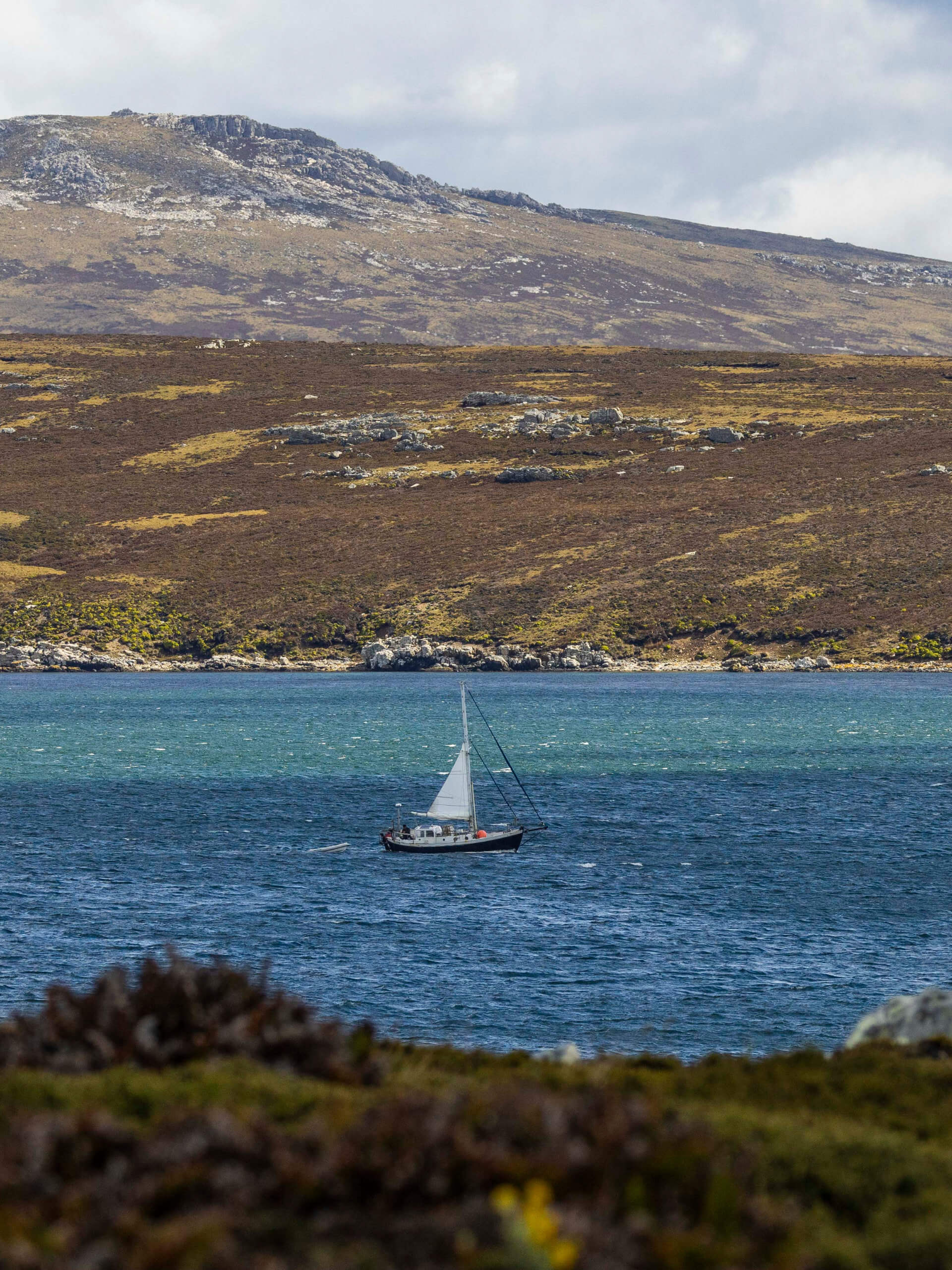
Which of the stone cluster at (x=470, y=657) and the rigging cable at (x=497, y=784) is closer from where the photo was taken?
the rigging cable at (x=497, y=784)

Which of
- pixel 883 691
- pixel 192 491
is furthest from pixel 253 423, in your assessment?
pixel 883 691

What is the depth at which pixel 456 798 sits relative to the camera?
56.5 m

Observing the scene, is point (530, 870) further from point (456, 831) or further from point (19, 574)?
point (19, 574)

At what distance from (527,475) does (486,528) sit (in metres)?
15.2

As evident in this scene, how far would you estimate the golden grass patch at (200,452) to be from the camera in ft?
562

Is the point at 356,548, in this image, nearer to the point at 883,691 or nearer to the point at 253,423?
the point at 253,423

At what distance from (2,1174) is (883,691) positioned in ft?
364

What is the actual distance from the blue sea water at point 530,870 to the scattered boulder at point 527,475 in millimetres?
66670

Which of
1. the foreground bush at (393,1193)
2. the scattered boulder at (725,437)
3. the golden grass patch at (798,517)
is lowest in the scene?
the foreground bush at (393,1193)

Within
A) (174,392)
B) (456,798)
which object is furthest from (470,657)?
(174,392)

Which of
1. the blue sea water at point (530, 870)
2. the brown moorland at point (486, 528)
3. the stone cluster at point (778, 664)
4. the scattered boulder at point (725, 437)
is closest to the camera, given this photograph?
the blue sea water at point (530, 870)

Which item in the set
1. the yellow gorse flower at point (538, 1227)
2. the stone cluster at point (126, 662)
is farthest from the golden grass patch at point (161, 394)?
the yellow gorse flower at point (538, 1227)

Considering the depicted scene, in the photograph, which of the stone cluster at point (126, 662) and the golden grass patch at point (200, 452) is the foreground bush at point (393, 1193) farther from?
the golden grass patch at point (200, 452)

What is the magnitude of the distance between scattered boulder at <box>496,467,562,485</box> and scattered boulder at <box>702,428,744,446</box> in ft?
77.9
